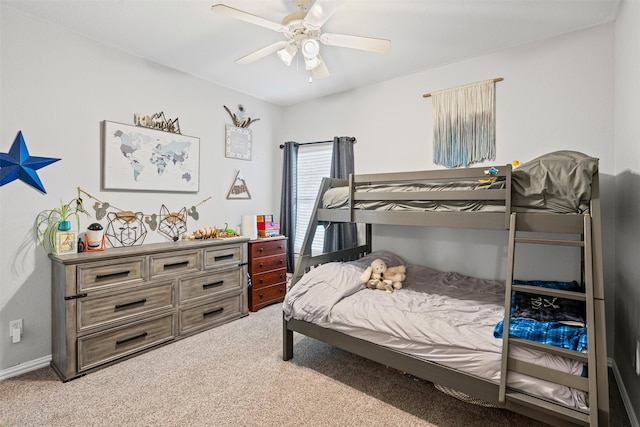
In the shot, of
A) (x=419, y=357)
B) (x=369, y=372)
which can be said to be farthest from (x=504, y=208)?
(x=369, y=372)

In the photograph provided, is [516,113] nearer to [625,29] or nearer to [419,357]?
[625,29]

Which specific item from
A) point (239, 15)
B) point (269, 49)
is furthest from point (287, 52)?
point (239, 15)

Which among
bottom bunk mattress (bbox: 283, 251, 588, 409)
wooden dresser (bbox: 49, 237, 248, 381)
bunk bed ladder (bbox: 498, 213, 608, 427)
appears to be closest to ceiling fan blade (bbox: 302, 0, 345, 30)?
bunk bed ladder (bbox: 498, 213, 608, 427)

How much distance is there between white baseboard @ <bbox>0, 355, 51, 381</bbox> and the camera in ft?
7.53

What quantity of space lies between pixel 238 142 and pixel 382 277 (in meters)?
2.52

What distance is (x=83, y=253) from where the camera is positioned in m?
2.53

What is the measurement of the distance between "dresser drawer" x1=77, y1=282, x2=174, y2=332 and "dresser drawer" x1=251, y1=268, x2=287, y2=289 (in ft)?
3.30

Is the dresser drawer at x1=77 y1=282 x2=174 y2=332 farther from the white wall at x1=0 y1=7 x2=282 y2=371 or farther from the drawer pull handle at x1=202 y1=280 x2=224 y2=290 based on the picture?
the white wall at x1=0 y1=7 x2=282 y2=371

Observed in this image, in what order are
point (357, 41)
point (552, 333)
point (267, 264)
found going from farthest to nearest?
point (267, 264) → point (357, 41) → point (552, 333)

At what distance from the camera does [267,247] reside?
12.5 ft

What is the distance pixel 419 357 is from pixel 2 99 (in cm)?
343

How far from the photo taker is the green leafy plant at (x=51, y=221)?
2479 millimetres

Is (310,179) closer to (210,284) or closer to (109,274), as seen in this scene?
(210,284)

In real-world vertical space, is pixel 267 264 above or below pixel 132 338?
above
